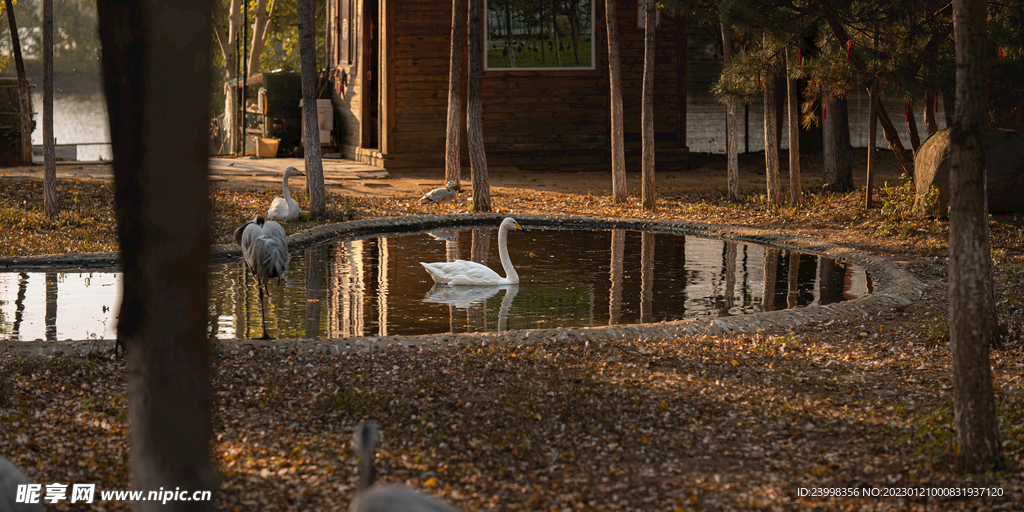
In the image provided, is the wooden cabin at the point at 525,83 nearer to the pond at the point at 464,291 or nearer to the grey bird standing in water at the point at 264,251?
the pond at the point at 464,291

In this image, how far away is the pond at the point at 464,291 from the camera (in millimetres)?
8680

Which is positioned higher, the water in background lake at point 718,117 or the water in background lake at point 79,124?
the water in background lake at point 79,124

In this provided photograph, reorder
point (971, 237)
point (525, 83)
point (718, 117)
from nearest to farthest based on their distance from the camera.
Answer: point (971, 237) → point (525, 83) → point (718, 117)

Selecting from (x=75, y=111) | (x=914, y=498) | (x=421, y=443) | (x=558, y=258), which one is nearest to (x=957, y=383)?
(x=914, y=498)

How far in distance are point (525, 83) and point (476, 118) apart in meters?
7.44

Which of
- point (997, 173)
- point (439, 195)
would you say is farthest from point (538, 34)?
point (997, 173)

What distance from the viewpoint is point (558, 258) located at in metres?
12.3

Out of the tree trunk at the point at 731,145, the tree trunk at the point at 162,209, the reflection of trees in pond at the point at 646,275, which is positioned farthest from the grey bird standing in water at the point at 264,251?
the tree trunk at the point at 731,145

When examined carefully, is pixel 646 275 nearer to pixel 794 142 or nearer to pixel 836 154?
pixel 794 142

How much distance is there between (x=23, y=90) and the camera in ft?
58.9

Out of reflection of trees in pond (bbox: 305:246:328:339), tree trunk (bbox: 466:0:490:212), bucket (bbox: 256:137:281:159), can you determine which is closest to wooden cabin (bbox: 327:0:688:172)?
bucket (bbox: 256:137:281:159)

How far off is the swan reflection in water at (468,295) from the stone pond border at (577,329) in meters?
1.60

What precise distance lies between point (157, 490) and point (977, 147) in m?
4.35

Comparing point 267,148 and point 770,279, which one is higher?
point 267,148
